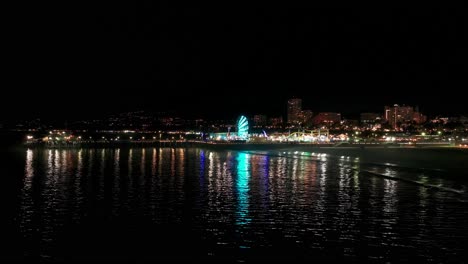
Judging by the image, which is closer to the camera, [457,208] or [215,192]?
[457,208]

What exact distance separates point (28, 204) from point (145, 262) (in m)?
10.2

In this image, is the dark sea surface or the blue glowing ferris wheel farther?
the blue glowing ferris wheel

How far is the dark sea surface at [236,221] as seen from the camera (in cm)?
1311

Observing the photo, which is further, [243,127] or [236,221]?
[243,127]

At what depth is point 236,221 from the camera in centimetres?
1712

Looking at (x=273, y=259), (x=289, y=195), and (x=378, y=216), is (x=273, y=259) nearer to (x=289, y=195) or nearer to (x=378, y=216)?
(x=378, y=216)

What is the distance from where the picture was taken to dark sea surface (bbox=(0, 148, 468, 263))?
13.1 metres

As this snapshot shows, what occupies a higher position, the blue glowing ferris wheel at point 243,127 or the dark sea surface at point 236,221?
the blue glowing ferris wheel at point 243,127

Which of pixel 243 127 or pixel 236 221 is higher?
pixel 243 127

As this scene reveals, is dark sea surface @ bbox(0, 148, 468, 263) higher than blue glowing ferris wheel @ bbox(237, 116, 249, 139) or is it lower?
lower

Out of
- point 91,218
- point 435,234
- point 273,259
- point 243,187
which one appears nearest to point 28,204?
point 91,218

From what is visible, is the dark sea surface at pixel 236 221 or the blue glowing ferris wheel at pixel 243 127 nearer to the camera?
the dark sea surface at pixel 236 221

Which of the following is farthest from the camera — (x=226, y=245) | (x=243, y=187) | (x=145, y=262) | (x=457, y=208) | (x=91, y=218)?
(x=243, y=187)

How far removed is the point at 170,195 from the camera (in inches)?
934
